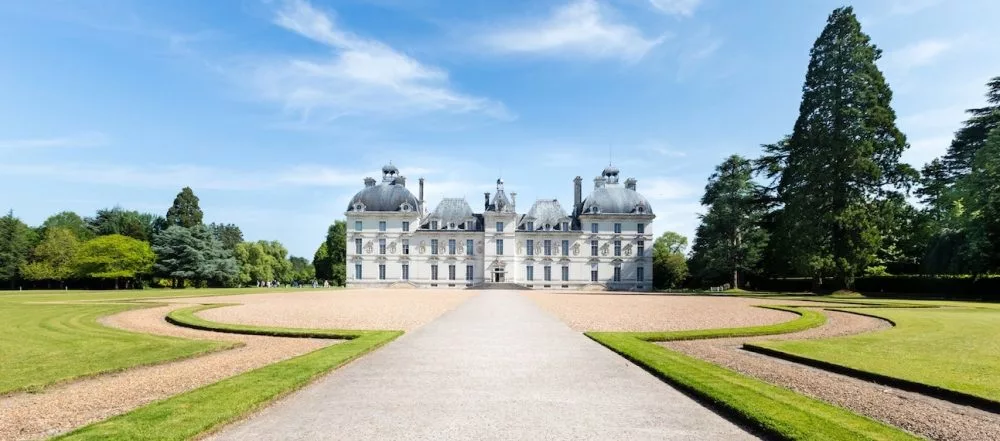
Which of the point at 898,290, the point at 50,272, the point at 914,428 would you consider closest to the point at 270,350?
the point at 914,428

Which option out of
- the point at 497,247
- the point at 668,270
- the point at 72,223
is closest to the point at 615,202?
the point at 668,270

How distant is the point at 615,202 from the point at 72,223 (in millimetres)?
74835

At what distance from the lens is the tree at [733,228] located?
52.0 metres

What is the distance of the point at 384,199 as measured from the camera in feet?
214

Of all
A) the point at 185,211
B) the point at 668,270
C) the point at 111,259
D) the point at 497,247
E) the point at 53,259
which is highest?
the point at 185,211

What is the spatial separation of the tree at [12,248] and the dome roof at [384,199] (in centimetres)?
3447

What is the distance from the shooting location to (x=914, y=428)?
589 centimetres

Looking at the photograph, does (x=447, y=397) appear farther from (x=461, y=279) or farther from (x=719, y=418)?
(x=461, y=279)

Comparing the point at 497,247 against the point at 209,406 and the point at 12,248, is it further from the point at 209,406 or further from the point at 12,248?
the point at 209,406

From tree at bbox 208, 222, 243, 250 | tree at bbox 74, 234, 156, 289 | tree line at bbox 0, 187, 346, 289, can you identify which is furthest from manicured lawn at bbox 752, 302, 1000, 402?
tree at bbox 208, 222, 243, 250

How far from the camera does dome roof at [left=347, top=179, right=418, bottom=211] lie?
2552 inches

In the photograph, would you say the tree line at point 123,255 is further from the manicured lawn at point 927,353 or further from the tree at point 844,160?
the manicured lawn at point 927,353

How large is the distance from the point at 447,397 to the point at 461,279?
57874mm

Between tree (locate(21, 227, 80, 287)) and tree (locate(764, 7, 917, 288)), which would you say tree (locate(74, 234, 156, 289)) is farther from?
tree (locate(764, 7, 917, 288))
